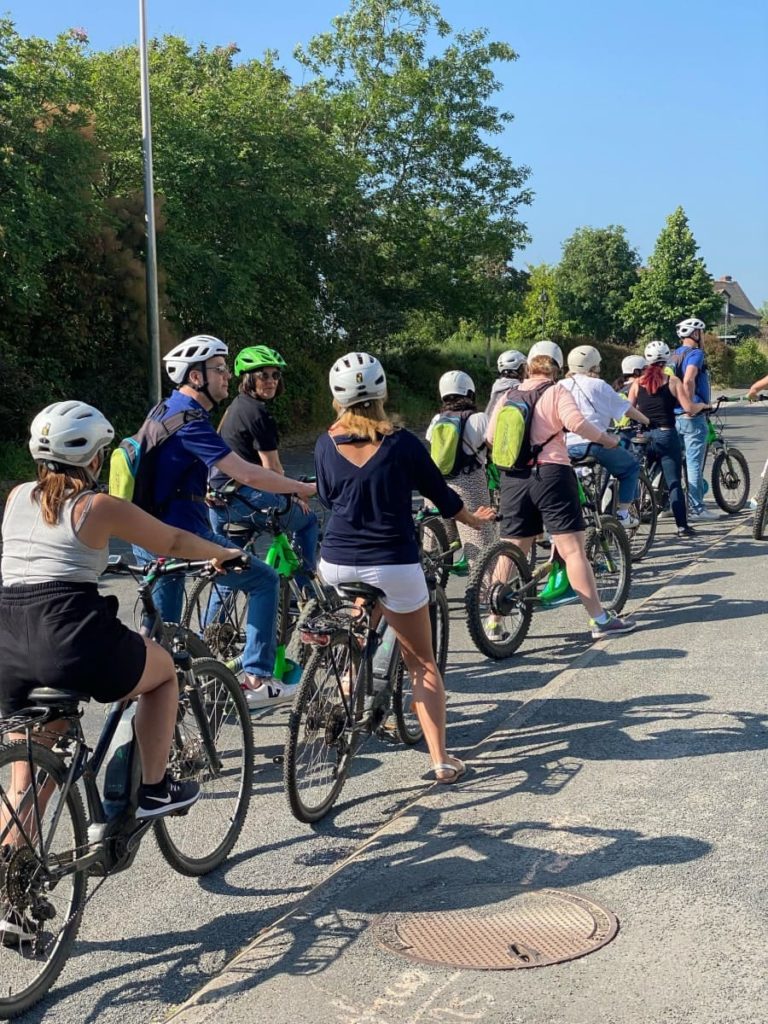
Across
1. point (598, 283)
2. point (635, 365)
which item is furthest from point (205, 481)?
point (598, 283)

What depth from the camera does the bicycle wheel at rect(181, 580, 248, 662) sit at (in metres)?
6.71

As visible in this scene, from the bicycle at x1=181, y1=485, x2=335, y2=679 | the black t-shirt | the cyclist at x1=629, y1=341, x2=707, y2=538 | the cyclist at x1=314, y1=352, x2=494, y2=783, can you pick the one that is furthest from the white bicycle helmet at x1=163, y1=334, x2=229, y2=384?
the cyclist at x1=629, y1=341, x2=707, y2=538

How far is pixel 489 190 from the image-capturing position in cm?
3453

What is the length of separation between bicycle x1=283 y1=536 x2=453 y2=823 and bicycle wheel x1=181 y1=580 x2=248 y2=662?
5.11 ft

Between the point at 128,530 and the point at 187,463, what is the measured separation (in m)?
1.79

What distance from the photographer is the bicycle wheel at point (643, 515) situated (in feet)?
35.9

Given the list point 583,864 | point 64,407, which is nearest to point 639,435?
point 583,864

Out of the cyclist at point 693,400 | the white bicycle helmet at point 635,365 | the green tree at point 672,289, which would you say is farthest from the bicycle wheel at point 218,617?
the green tree at point 672,289

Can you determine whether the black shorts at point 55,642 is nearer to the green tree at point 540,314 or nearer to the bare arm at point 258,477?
the bare arm at point 258,477

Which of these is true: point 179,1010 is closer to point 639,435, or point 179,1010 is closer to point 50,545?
point 50,545

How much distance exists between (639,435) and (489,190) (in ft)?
80.1

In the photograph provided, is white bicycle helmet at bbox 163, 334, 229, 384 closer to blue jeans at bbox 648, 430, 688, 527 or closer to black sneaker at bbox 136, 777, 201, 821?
→ black sneaker at bbox 136, 777, 201, 821

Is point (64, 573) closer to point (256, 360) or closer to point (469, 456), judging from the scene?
point (256, 360)

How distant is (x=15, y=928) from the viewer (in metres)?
3.45
